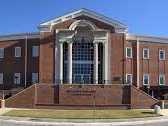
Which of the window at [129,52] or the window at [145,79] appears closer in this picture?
the window at [129,52]

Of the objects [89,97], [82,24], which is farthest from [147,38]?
[89,97]

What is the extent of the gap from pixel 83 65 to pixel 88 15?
700cm

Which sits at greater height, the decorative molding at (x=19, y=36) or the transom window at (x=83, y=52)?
the decorative molding at (x=19, y=36)

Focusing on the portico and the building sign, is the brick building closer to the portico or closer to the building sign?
the portico

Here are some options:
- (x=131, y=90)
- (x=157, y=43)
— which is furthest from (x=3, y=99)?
(x=157, y=43)

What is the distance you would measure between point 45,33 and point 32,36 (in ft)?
12.7

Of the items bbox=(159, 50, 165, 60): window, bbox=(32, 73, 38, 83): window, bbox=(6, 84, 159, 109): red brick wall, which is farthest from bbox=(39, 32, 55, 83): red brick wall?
bbox=(159, 50, 165, 60): window

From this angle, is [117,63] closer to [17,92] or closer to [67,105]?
[67,105]

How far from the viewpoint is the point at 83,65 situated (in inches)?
2474

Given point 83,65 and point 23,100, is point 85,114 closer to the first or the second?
point 23,100

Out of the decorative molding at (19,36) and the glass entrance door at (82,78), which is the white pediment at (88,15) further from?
the glass entrance door at (82,78)

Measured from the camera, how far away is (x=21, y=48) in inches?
Answer: 2623

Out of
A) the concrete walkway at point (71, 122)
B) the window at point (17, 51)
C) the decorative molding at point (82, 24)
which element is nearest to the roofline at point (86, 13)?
the decorative molding at point (82, 24)

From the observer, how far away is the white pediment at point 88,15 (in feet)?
204
